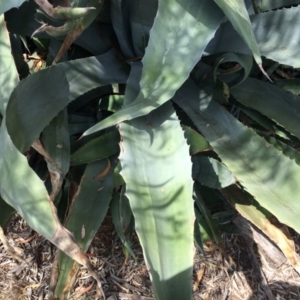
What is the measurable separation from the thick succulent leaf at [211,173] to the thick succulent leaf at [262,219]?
0.31ft

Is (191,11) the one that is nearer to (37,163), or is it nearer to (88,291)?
(37,163)

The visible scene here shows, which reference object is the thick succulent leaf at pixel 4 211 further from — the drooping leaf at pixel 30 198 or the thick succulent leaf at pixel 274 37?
the thick succulent leaf at pixel 274 37

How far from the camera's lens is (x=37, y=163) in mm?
1235

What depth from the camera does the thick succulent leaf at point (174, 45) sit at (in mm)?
896

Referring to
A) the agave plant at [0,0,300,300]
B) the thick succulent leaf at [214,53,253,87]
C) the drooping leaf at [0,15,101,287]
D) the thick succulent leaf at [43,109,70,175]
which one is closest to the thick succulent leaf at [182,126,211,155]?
the agave plant at [0,0,300,300]

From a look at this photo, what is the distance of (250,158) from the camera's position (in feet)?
3.39

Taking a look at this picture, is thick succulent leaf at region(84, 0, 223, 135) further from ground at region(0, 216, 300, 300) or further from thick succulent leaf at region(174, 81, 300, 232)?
ground at region(0, 216, 300, 300)

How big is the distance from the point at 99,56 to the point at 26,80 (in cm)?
22

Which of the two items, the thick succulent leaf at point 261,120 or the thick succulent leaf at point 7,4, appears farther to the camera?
the thick succulent leaf at point 261,120

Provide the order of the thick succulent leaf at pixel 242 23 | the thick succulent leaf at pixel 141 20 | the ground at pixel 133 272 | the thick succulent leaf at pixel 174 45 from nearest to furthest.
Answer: the thick succulent leaf at pixel 242 23, the thick succulent leaf at pixel 174 45, the thick succulent leaf at pixel 141 20, the ground at pixel 133 272

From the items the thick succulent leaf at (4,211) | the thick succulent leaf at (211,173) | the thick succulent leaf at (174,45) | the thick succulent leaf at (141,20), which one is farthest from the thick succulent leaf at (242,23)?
the thick succulent leaf at (4,211)

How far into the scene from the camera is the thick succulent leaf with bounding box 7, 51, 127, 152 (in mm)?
922

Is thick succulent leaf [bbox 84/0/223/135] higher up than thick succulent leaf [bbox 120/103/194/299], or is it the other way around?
thick succulent leaf [bbox 84/0/223/135]

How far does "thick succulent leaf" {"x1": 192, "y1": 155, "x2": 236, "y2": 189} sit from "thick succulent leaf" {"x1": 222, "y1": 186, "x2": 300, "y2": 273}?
0.10 metres
